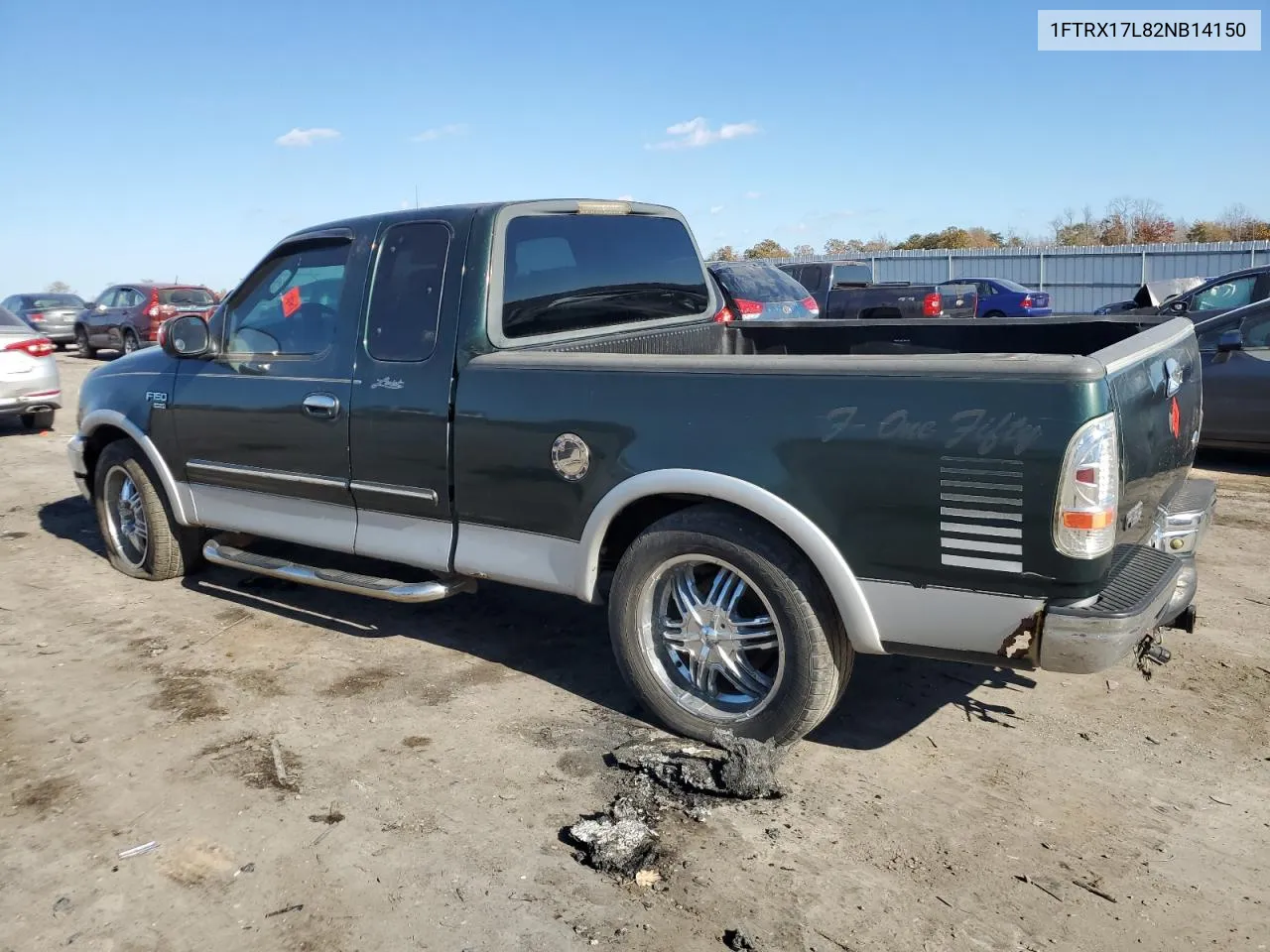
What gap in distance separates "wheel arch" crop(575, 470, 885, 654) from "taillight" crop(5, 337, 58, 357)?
9797mm

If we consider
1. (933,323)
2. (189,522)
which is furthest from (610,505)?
(189,522)

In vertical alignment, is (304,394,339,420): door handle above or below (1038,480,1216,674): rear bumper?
above

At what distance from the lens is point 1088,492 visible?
2.94 meters

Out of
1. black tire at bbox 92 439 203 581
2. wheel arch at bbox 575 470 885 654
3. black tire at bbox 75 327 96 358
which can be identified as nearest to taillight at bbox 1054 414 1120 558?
wheel arch at bbox 575 470 885 654

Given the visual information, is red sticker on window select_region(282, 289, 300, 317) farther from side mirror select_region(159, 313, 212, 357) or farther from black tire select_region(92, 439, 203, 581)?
black tire select_region(92, 439, 203, 581)

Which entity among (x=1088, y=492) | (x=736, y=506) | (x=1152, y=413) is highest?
(x=1152, y=413)

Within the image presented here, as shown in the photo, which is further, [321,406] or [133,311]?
[133,311]

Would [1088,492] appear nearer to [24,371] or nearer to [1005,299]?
[24,371]

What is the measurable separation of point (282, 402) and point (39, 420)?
9.55 m

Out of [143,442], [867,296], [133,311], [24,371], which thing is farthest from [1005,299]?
[143,442]

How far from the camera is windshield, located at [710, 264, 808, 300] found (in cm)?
1321

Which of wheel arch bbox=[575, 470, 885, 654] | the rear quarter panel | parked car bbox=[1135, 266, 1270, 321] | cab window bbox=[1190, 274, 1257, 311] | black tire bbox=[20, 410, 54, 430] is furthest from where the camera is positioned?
black tire bbox=[20, 410, 54, 430]

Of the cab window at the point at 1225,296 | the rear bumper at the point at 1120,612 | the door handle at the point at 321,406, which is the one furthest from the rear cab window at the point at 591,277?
the cab window at the point at 1225,296

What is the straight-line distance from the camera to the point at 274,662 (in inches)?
189
